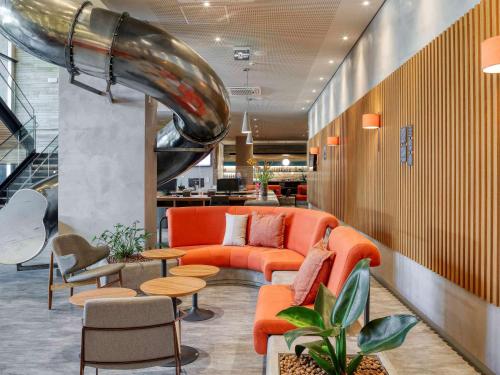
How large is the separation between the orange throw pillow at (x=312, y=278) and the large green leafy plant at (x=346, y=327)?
3.67 feet

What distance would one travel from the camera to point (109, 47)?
4.03 m

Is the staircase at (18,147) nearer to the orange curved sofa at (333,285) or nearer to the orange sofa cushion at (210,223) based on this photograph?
the orange sofa cushion at (210,223)

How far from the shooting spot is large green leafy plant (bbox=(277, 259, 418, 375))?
1.69 meters

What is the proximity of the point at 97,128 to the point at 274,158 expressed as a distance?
22903 mm

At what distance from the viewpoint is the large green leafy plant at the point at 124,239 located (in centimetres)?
520

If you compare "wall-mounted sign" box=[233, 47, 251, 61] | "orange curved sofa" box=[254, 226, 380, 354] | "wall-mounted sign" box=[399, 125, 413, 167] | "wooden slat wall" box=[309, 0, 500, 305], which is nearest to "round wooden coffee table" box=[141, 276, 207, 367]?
"orange curved sofa" box=[254, 226, 380, 354]

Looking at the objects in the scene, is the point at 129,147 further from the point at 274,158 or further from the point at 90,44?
the point at 274,158

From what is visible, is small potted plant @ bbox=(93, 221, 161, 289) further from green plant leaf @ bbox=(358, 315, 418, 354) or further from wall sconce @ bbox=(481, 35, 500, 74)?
wall sconce @ bbox=(481, 35, 500, 74)

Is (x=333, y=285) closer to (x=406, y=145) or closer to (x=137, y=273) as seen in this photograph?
(x=406, y=145)

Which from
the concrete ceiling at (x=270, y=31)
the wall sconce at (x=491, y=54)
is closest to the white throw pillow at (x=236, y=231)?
the concrete ceiling at (x=270, y=31)

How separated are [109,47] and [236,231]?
9.33 feet

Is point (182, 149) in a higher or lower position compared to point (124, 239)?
higher

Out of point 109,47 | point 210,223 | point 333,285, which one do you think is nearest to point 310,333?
point 333,285

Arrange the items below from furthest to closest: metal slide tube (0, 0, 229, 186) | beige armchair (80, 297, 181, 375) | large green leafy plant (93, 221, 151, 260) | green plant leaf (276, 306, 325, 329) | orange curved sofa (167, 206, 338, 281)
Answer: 1. large green leafy plant (93, 221, 151, 260)
2. orange curved sofa (167, 206, 338, 281)
3. metal slide tube (0, 0, 229, 186)
4. beige armchair (80, 297, 181, 375)
5. green plant leaf (276, 306, 325, 329)
